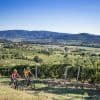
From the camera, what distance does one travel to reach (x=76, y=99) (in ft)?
72.9

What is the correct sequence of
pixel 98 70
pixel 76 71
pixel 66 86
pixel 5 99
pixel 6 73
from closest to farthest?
pixel 5 99 → pixel 66 86 → pixel 98 70 → pixel 76 71 → pixel 6 73

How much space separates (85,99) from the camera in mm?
22656

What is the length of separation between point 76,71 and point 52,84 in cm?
A: 655

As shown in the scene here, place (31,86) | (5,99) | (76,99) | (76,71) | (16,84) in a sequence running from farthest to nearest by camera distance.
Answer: (76,71)
(31,86)
(16,84)
(76,99)
(5,99)

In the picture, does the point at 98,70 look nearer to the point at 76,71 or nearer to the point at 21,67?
the point at 76,71

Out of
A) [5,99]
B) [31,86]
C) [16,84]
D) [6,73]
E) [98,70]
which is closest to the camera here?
[5,99]

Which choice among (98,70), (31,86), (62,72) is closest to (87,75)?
(98,70)

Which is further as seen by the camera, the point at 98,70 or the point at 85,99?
the point at 98,70

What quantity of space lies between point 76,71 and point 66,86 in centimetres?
701

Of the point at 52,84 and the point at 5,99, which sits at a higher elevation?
the point at 5,99

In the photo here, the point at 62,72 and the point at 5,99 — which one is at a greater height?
the point at 5,99

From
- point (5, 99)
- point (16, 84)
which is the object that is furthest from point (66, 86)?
point (5, 99)

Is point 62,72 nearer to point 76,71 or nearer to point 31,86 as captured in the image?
point 76,71

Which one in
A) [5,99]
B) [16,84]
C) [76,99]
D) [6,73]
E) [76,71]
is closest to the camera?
[5,99]
